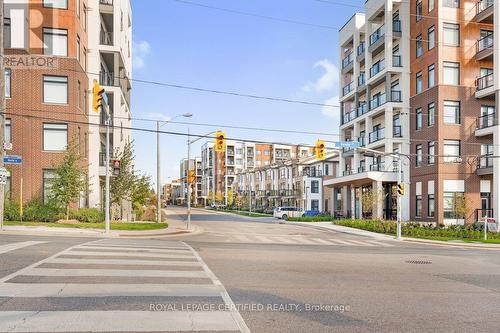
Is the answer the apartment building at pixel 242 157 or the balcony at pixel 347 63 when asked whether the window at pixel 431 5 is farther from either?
the apartment building at pixel 242 157

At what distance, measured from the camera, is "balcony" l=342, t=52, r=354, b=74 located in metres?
58.0

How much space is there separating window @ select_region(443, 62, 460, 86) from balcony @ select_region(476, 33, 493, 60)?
1914mm

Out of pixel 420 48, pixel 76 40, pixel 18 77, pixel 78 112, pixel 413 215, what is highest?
pixel 420 48

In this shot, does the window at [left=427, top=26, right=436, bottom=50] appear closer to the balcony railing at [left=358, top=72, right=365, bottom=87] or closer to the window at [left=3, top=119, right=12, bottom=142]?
the balcony railing at [left=358, top=72, right=365, bottom=87]

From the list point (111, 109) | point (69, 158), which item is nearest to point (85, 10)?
point (111, 109)

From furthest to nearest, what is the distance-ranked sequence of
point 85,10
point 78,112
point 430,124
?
point 430,124
point 85,10
point 78,112

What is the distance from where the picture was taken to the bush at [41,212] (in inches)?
1094

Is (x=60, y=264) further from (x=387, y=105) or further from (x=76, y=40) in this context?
(x=387, y=105)

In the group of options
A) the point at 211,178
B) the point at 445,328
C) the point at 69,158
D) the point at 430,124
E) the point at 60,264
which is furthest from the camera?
the point at 211,178

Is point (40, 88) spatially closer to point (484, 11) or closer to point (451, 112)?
point (451, 112)

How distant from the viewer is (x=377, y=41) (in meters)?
49.2

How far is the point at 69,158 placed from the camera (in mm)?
27562

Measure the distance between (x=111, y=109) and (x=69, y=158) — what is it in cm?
1682

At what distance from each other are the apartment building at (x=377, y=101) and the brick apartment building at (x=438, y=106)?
0.36ft
